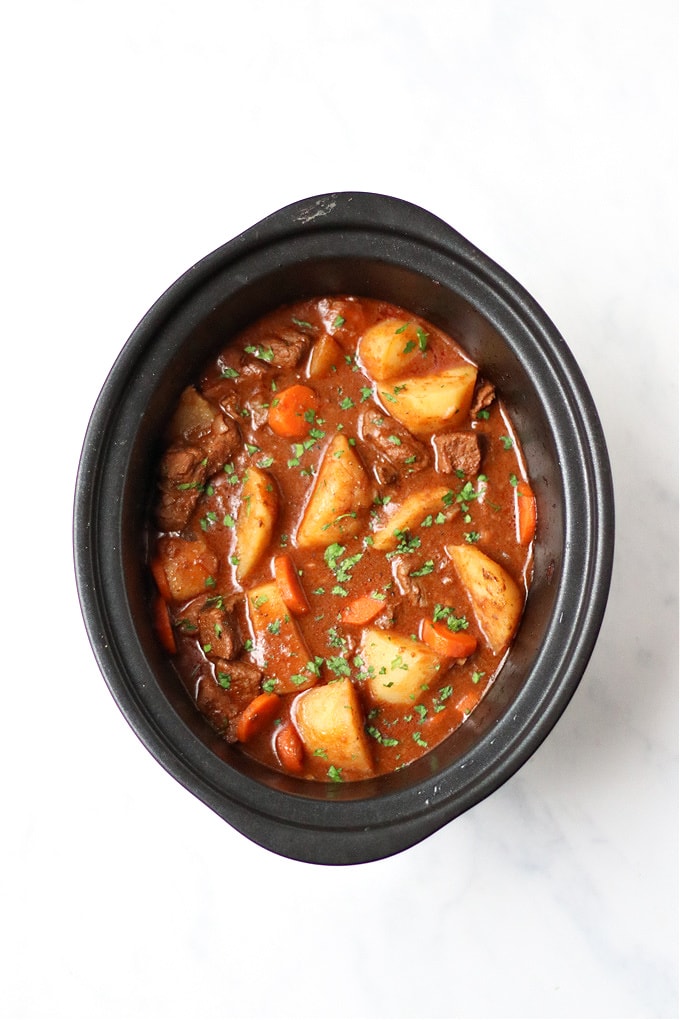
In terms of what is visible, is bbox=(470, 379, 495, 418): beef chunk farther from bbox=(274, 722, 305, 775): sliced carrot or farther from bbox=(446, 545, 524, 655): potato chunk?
bbox=(274, 722, 305, 775): sliced carrot

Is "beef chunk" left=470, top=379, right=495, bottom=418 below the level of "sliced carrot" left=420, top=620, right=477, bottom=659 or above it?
above

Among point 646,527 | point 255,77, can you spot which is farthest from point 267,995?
point 255,77

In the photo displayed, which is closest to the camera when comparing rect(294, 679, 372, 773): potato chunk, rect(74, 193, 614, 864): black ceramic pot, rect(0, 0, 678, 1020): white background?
rect(74, 193, 614, 864): black ceramic pot

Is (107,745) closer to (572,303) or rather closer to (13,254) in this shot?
(13,254)

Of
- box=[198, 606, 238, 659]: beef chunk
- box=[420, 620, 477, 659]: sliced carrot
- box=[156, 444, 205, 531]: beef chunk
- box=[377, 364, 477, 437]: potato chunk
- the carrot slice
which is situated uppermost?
box=[377, 364, 477, 437]: potato chunk

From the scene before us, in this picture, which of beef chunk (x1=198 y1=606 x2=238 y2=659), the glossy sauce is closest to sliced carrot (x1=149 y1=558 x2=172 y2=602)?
the glossy sauce

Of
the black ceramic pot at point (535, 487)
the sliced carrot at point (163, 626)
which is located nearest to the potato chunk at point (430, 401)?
the black ceramic pot at point (535, 487)
